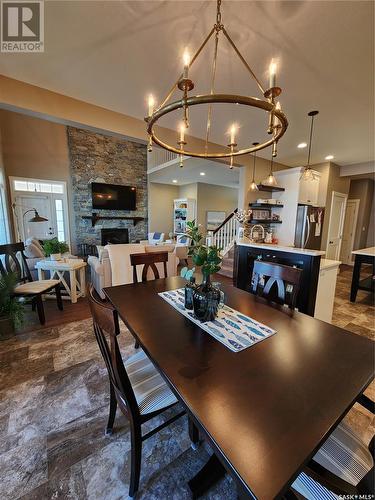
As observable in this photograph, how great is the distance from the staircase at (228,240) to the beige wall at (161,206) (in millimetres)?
3702

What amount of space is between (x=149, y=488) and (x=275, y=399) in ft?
3.16

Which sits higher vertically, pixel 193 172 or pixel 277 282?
pixel 193 172

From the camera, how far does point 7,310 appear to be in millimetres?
2426

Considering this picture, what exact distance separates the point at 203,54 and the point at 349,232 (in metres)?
7.15

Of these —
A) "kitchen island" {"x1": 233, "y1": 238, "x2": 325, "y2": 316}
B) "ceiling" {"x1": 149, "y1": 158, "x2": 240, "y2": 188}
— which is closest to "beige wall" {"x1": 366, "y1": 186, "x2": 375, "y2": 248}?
"ceiling" {"x1": 149, "y1": 158, "x2": 240, "y2": 188}

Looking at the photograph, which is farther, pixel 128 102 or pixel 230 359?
pixel 128 102

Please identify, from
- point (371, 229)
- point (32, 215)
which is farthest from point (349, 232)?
point (32, 215)

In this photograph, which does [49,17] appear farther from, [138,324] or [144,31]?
[138,324]

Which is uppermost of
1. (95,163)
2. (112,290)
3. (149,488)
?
(95,163)

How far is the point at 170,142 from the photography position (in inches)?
139

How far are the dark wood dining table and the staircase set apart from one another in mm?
3877

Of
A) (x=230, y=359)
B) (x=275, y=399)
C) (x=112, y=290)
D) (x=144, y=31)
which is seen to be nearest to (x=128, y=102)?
(x=144, y=31)

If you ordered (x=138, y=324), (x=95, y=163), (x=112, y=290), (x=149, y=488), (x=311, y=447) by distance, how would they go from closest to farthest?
1. (x=311, y=447)
2. (x=149, y=488)
3. (x=138, y=324)
4. (x=112, y=290)
5. (x=95, y=163)

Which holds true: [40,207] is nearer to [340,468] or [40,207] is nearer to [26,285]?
[26,285]
